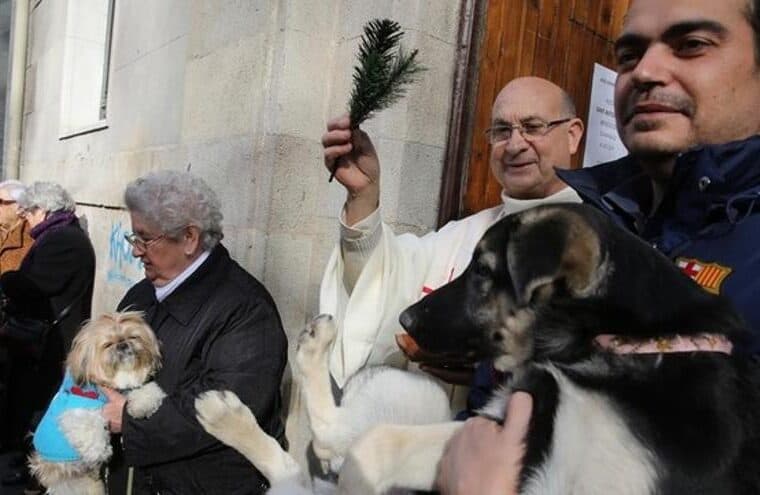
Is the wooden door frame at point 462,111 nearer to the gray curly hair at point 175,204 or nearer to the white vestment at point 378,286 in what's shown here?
the white vestment at point 378,286

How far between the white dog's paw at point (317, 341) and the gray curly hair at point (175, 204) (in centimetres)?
125

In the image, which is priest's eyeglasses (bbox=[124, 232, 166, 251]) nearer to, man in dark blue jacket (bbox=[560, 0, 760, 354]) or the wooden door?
the wooden door

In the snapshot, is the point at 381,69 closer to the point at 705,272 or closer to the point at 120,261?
the point at 705,272

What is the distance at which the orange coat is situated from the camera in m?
5.82

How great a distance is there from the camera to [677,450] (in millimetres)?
1400

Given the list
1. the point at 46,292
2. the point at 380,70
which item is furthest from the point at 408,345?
the point at 46,292

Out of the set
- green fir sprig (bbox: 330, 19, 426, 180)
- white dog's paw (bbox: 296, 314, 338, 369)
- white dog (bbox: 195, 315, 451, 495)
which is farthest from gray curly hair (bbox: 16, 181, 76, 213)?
green fir sprig (bbox: 330, 19, 426, 180)

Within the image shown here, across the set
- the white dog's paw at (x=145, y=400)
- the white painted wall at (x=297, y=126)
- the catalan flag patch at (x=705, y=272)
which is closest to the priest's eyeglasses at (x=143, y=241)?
the white dog's paw at (x=145, y=400)

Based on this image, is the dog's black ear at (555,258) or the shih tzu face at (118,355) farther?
the shih tzu face at (118,355)

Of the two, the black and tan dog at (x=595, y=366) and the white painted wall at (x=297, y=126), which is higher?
the white painted wall at (x=297, y=126)

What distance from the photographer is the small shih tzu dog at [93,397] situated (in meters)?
3.08

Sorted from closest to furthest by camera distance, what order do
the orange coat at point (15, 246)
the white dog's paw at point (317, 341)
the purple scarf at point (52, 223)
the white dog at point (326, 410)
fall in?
the white dog at point (326, 410) < the white dog's paw at point (317, 341) < the purple scarf at point (52, 223) < the orange coat at point (15, 246)

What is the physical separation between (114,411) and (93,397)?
8.6 inches

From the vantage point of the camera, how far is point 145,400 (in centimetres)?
303
